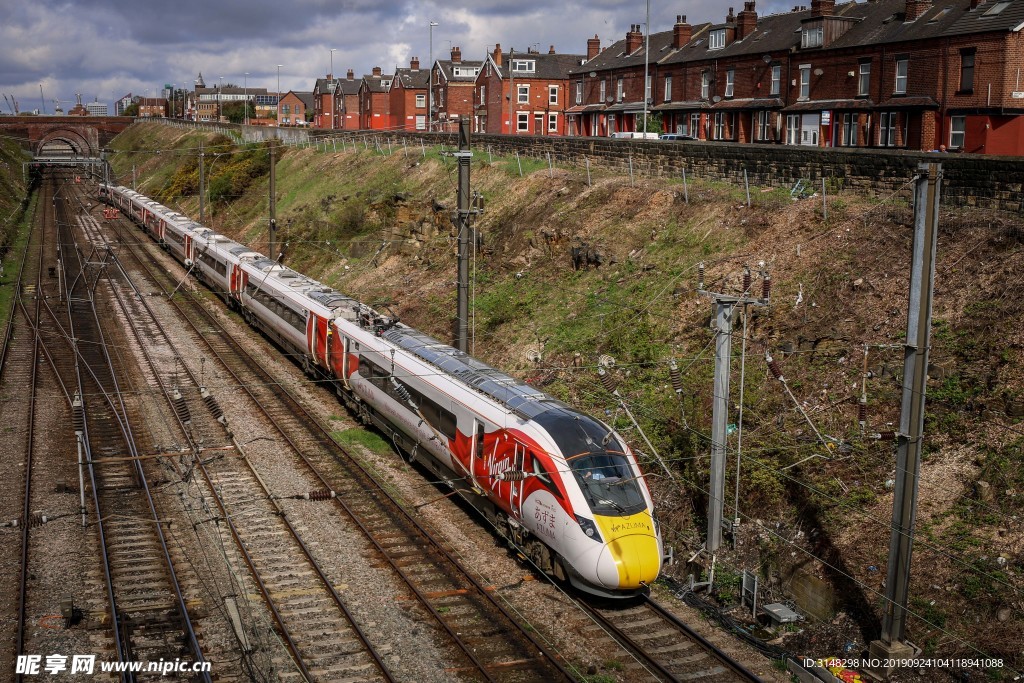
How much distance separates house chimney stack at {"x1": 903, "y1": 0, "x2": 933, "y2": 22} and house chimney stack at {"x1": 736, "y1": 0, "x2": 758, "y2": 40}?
11.8 metres

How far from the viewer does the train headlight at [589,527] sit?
1438 centimetres

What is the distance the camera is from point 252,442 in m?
22.8

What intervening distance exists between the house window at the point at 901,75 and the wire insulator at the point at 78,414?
3085cm

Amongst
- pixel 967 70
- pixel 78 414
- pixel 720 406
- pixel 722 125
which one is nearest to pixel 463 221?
pixel 720 406

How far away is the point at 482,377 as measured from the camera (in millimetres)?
18594

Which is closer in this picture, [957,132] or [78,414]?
[78,414]

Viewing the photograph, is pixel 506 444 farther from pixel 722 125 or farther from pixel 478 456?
pixel 722 125

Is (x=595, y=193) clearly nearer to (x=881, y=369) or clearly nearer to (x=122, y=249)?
(x=881, y=369)

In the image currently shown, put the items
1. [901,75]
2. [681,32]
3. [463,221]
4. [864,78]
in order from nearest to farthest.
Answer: [463,221]
[901,75]
[864,78]
[681,32]

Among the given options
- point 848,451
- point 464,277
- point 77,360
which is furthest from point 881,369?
point 77,360

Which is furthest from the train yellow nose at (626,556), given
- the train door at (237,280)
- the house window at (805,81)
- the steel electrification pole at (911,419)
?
the house window at (805,81)

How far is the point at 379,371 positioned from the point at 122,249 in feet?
127

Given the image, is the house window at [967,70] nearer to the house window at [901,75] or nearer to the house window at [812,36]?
the house window at [901,75]

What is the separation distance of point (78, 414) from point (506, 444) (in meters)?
14.1
